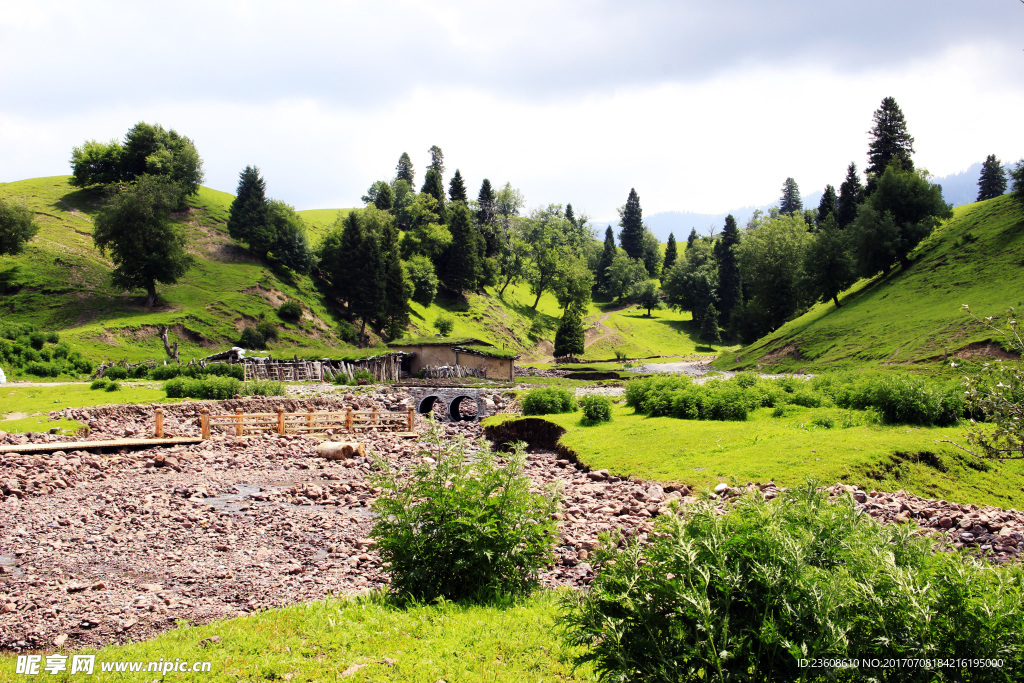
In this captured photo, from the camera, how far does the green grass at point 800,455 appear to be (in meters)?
12.5

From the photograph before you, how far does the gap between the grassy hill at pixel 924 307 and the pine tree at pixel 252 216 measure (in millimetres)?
61798

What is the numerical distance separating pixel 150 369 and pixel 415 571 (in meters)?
39.5

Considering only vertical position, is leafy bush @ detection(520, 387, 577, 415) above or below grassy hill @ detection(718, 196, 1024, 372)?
below

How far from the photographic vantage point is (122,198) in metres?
57.9

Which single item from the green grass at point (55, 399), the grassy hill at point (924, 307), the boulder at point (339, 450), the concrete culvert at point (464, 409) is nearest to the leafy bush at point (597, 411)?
the boulder at point (339, 450)

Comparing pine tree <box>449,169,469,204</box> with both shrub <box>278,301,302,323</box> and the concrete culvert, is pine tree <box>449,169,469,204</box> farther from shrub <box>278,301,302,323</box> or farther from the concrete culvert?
the concrete culvert

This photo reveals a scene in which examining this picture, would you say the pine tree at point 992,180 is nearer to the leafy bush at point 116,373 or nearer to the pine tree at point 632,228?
the pine tree at point 632,228

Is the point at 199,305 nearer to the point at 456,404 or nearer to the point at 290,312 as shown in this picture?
the point at 290,312

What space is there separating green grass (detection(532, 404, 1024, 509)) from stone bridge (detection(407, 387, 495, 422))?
1711cm

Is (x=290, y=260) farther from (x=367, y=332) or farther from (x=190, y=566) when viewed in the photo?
(x=190, y=566)

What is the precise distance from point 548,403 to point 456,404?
13173 millimetres

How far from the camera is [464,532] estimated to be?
7.32 metres

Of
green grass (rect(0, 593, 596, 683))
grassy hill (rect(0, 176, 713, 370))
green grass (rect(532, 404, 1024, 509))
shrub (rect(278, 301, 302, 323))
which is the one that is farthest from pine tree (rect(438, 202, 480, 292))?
green grass (rect(0, 593, 596, 683))

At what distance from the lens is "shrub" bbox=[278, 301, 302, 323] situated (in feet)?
219
